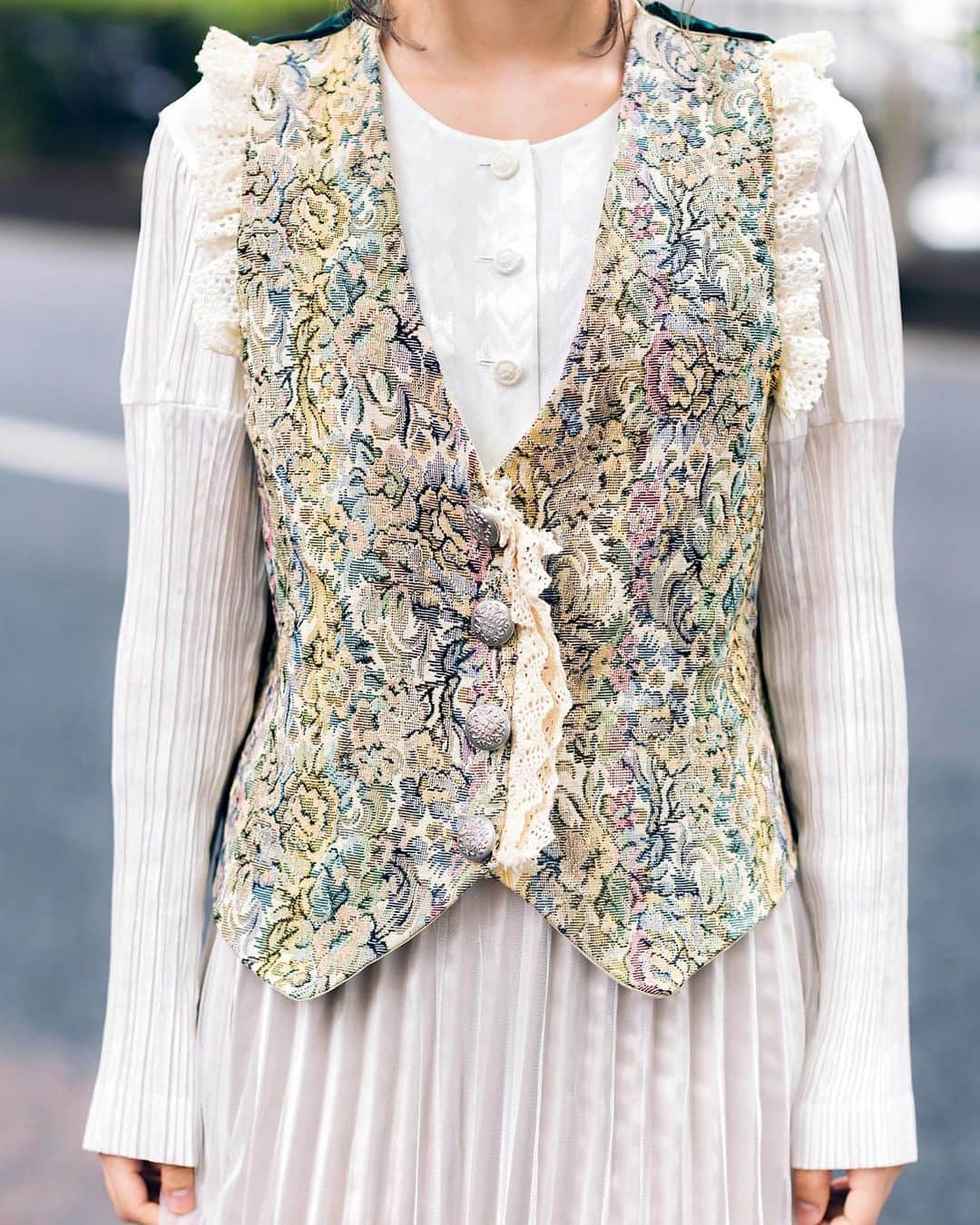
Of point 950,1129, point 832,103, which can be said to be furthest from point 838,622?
point 950,1129

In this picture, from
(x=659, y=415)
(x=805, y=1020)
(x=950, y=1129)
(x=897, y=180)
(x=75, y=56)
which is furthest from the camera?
(x=75, y=56)

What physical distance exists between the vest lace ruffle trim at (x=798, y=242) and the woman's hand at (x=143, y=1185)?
1.91 ft

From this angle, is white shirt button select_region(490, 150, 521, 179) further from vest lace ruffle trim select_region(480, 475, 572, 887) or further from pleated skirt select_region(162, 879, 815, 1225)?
pleated skirt select_region(162, 879, 815, 1225)

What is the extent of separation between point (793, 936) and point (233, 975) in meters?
0.33

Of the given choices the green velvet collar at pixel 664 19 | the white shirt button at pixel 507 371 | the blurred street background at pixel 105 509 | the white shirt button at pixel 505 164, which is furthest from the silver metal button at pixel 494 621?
the blurred street background at pixel 105 509

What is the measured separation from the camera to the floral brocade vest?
101cm

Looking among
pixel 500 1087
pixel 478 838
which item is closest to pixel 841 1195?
pixel 500 1087

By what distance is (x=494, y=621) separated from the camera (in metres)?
1.01

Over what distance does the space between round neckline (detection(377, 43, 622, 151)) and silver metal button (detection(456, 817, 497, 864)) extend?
39cm

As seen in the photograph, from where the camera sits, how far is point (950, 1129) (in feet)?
8.79

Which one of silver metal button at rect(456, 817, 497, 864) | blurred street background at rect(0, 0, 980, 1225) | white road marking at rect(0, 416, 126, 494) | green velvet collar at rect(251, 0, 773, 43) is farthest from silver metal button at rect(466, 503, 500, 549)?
white road marking at rect(0, 416, 126, 494)

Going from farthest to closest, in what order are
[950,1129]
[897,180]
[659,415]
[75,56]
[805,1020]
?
[75,56] → [897,180] → [950,1129] → [805,1020] → [659,415]

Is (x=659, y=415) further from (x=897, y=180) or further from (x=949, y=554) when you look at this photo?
(x=897, y=180)

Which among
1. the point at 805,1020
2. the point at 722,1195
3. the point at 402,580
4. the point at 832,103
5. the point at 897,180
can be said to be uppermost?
the point at 897,180
